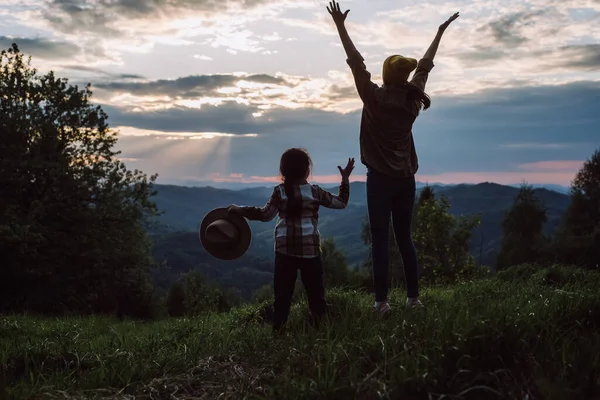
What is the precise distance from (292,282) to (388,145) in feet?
6.10

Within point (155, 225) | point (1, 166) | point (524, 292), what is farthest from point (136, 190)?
point (524, 292)

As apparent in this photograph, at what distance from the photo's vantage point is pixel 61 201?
26.9m

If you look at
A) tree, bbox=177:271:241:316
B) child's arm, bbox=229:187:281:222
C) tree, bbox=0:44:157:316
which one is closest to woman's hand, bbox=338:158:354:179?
child's arm, bbox=229:187:281:222

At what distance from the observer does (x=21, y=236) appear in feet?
74.5

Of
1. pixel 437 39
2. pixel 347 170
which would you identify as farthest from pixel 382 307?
pixel 437 39

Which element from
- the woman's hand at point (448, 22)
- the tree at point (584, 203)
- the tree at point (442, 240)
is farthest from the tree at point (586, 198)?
the woman's hand at point (448, 22)

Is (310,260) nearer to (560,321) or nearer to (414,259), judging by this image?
(414,259)

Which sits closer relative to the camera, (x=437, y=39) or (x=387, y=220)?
(x=387, y=220)

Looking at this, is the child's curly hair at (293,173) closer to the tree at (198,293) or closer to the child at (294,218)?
the child at (294,218)

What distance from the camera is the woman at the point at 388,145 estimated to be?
19.3ft

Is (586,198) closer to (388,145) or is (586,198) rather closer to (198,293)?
(198,293)

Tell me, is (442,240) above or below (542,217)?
below

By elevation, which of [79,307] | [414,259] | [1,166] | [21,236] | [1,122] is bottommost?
[79,307]

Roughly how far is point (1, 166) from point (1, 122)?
221cm
